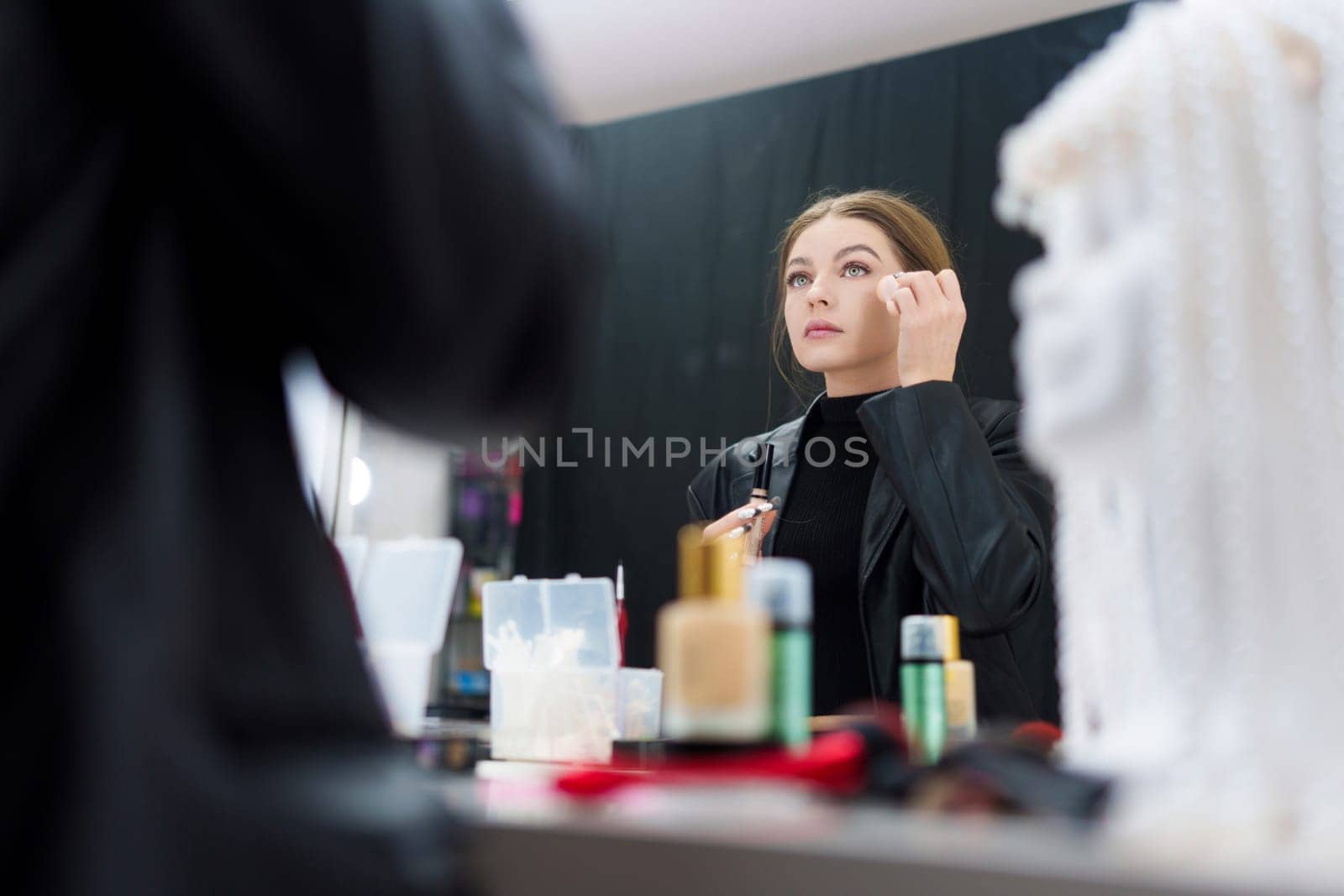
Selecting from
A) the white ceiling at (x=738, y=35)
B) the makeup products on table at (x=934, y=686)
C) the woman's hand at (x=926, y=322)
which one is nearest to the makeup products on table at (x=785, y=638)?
the makeup products on table at (x=934, y=686)

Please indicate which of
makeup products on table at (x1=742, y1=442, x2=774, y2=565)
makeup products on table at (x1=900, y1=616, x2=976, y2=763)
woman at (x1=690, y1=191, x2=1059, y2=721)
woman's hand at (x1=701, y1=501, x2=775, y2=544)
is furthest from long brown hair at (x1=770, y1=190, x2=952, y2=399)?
makeup products on table at (x1=900, y1=616, x2=976, y2=763)

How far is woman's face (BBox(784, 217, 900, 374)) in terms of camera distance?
1498mm

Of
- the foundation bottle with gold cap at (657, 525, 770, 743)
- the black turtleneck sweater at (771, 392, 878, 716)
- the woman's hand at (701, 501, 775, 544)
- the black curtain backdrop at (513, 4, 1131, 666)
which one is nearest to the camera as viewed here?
the foundation bottle with gold cap at (657, 525, 770, 743)

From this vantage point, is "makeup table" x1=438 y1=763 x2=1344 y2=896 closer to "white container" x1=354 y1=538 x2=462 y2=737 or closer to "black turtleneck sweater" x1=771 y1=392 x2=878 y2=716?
"white container" x1=354 y1=538 x2=462 y2=737

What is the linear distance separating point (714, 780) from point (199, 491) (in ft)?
0.73

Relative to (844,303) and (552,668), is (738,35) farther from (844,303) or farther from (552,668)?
(552,668)

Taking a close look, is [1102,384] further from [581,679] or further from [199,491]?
[581,679]

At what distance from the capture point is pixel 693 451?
263cm

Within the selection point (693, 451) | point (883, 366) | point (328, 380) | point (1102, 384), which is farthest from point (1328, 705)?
point (693, 451)

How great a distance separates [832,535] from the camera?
1.41m

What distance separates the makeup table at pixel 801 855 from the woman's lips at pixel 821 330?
1.15 meters

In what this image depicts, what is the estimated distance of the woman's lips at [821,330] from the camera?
59.2 inches

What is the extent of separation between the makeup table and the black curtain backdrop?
69.8 inches

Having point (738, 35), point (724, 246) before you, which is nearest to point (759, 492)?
point (724, 246)
